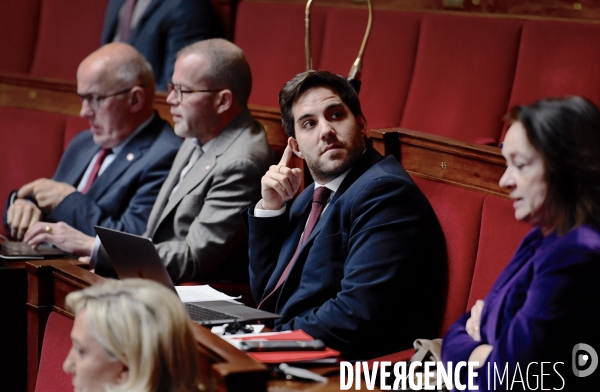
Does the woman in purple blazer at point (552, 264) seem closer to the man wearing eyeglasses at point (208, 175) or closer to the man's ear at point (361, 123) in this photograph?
the man's ear at point (361, 123)

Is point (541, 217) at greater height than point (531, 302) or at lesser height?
greater

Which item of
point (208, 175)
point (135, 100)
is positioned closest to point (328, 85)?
point (208, 175)

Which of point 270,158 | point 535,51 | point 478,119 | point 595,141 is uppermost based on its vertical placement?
point 535,51

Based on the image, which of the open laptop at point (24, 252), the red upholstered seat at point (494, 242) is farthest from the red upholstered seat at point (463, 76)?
the open laptop at point (24, 252)

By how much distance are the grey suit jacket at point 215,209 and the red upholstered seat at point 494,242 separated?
2.23 ft

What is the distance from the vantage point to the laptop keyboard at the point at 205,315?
55.7 inches

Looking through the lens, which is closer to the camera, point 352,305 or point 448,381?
point 448,381

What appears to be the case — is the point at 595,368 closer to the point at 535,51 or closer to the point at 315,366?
the point at 315,366

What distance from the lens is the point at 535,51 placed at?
7.61 feet

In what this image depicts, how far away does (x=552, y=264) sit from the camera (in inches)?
43.5

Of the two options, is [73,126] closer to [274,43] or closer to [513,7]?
[274,43]

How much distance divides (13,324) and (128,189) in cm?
45

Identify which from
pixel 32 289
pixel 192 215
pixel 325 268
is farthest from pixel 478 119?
pixel 32 289

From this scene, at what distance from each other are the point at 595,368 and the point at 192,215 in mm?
1160
